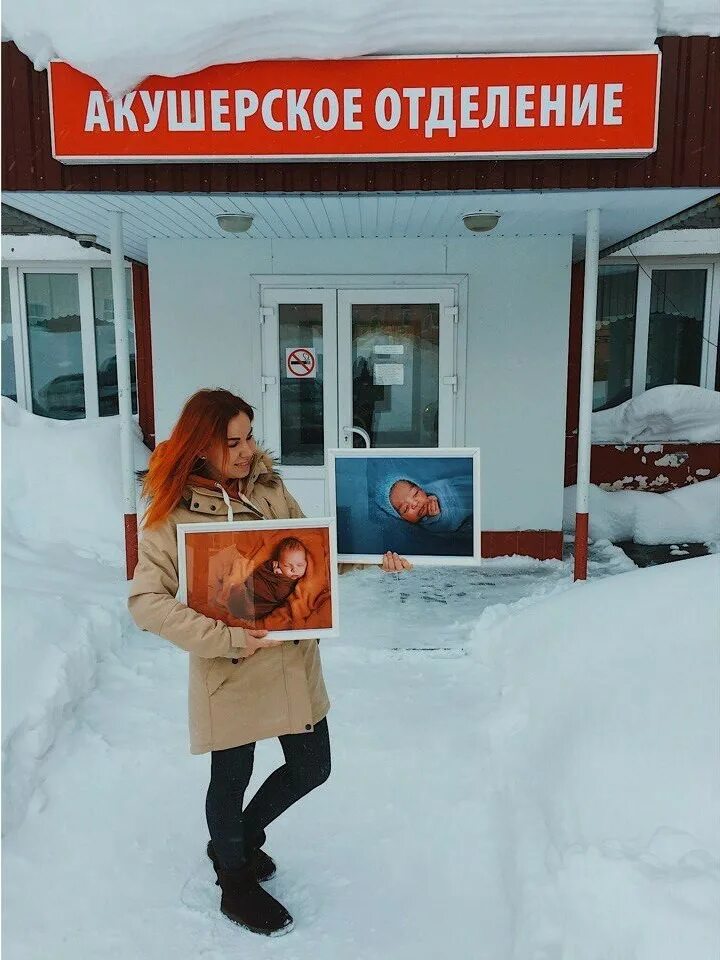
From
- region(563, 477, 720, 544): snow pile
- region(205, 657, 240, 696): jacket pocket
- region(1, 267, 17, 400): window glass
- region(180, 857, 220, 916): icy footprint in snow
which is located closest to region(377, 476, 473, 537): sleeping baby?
region(205, 657, 240, 696): jacket pocket

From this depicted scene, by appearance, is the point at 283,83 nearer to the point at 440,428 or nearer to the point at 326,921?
the point at 440,428

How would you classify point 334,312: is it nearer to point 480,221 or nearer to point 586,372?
point 480,221

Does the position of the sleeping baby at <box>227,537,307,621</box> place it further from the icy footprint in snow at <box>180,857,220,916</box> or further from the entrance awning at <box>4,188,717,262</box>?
the entrance awning at <box>4,188,717,262</box>

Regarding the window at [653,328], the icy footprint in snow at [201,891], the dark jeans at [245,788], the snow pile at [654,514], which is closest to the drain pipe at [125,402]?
the icy footprint in snow at [201,891]

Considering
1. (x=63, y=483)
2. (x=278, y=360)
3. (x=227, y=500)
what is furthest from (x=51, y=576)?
(x=227, y=500)

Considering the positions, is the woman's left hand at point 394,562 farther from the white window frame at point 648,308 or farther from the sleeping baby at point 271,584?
the white window frame at point 648,308

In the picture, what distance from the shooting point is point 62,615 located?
4383 mm

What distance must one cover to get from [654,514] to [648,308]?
278 centimetres

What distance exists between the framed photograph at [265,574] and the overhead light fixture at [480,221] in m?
4.04

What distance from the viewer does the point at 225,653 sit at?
205cm

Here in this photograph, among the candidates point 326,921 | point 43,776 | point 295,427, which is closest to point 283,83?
point 295,427

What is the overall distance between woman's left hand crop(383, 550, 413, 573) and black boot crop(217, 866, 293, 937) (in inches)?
45.8

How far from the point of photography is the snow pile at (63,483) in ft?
21.7

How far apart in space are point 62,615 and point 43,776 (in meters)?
1.37
